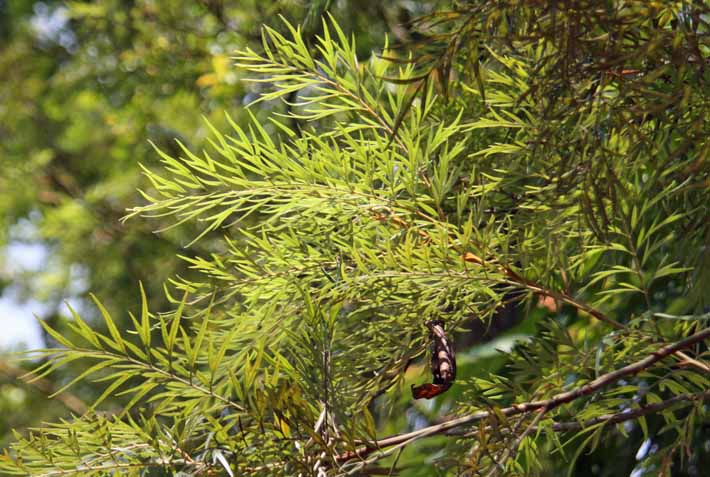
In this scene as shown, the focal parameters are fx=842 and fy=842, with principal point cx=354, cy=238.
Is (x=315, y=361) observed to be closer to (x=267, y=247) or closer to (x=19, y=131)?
(x=267, y=247)

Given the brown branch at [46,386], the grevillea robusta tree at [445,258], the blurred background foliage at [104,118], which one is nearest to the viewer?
the grevillea robusta tree at [445,258]

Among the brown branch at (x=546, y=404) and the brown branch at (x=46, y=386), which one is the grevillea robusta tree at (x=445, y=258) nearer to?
the brown branch at (x=546, y=404)

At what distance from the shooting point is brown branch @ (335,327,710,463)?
14.8 inches

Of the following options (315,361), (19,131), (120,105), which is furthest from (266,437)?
(19,131)

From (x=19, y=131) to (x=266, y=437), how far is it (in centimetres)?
252

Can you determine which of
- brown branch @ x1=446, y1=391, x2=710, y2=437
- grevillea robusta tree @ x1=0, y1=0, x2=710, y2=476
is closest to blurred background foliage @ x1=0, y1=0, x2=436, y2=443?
grevillea robusta tree @ x1=0, y1=0, x2=710, y2=476

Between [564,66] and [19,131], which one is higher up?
[564,66]

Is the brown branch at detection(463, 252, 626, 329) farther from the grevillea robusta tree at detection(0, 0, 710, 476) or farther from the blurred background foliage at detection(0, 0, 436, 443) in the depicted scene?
the blurred background foliage at detection(0, 0, 436, 443)

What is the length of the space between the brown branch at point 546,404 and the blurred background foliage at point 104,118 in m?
0.55

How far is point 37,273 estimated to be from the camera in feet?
10.1

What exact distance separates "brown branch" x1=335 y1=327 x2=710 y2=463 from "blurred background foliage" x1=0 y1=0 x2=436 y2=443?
0.55 m

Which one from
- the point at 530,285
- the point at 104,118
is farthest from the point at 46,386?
the point at 530,285

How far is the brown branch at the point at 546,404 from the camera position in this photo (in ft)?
1.24

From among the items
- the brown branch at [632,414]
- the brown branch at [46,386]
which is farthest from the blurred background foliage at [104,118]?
the brown branch at [632,414]
